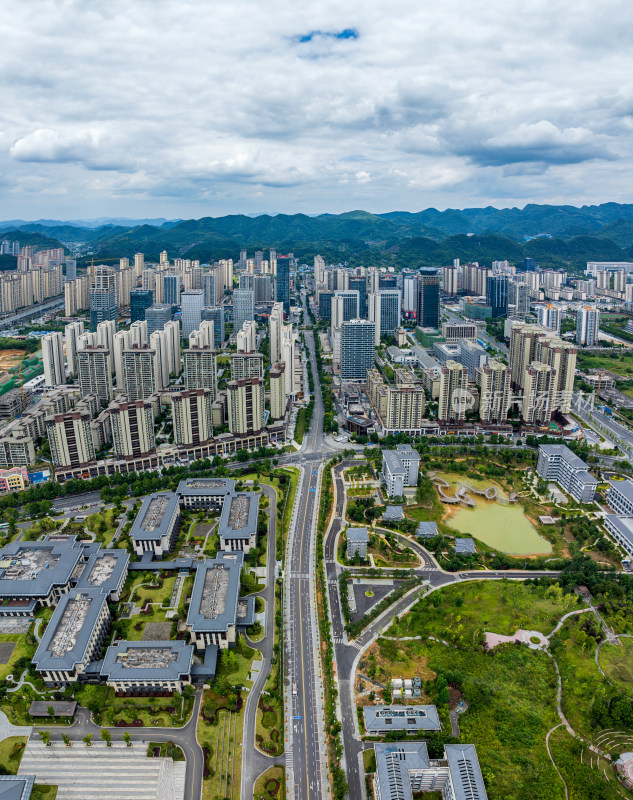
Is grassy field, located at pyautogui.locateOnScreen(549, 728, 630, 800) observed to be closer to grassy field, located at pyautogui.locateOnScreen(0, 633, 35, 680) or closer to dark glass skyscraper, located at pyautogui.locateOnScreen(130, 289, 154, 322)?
grassy field, located at pyautogui.locateOnScreen(0, 633, 35, 680)

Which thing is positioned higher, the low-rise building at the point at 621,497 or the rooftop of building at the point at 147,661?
the low-rise building at the point at 621,497

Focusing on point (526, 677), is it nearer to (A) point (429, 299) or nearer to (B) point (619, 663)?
(B) point (619, 663)

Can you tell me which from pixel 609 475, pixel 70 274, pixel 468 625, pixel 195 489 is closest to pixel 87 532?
pixel 195 489

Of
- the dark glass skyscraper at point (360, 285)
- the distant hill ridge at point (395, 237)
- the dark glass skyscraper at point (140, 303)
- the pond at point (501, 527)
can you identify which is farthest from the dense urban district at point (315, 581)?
the distant hill ridge at point (395, 237)

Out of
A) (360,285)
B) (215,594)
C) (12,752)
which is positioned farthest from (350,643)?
(360,285)

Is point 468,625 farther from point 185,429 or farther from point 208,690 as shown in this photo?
point 185,429

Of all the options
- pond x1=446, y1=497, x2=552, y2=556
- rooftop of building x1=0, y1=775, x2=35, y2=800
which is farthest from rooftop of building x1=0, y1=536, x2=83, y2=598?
pond x1=446, y1=497, x2=552, y2=556

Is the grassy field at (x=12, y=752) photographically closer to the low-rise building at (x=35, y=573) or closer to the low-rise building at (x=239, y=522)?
the low-rise building at (x=35, y=573)
